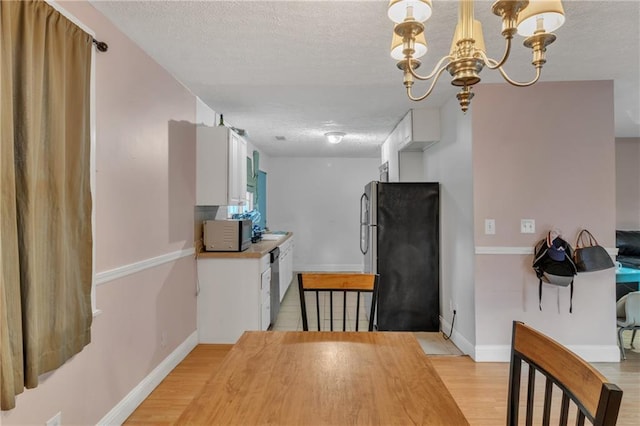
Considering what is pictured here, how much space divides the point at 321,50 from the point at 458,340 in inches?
109

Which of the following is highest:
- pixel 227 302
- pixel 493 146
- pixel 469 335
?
pixel 493 146

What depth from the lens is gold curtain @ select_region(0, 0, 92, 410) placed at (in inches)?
48.8

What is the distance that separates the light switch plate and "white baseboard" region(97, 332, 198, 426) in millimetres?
3054

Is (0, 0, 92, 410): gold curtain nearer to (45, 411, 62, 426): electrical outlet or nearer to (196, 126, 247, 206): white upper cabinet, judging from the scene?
(45, 411, 62, 426): electrical outlet

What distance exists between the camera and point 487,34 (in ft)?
6.83

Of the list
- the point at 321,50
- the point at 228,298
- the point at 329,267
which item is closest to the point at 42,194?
the point at 321,50

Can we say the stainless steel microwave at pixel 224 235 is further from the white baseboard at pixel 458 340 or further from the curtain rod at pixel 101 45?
the white baseboard at pixel 458 340

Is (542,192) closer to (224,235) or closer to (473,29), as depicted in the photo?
(473,29)

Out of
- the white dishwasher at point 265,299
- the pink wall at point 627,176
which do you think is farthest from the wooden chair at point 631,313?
the pink wall at point 627,176

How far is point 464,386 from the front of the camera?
8.29ft

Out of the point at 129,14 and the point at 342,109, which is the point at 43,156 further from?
the point at 342,109

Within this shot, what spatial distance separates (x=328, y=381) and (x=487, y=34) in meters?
2.13

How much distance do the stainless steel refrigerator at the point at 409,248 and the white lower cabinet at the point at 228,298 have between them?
1241 millimetres

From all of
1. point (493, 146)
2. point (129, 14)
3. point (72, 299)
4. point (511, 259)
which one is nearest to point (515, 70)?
point (493, 146)
